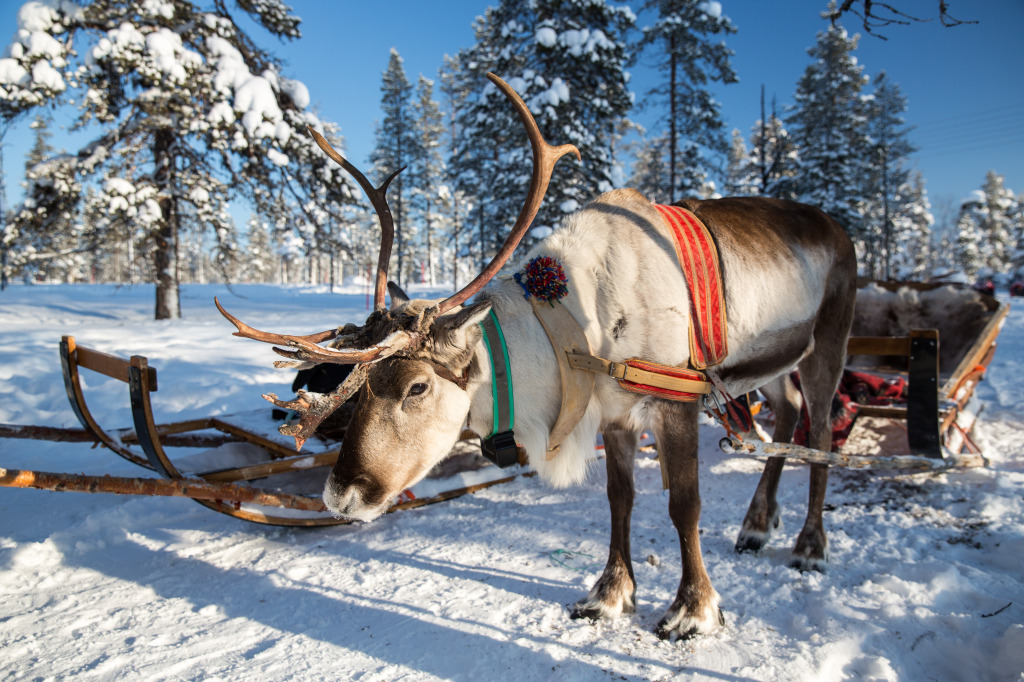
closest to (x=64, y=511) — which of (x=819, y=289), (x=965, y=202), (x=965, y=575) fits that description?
(x=819, y=289)

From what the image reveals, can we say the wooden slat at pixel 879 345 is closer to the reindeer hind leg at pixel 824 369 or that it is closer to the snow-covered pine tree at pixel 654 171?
the reindeer hind leg at pixel 824 369

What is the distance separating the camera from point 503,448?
225 centimetres

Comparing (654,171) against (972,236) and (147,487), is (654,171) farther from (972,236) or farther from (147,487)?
(972,236)

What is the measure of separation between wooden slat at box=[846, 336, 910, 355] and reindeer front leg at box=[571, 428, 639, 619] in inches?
97.2

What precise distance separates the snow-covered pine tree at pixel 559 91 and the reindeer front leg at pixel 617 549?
10.1 m

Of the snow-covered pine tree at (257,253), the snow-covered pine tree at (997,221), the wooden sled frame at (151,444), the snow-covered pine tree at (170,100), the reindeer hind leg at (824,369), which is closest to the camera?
the wooden sled frame at (151,444)

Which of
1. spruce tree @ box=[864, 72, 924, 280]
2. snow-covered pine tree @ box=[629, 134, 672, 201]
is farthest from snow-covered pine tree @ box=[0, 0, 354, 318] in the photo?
spruce tree @ box=[864, 72, 924, 280]

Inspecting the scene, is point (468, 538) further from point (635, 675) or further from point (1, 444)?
point (1, 444)

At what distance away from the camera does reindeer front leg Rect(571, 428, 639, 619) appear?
8.22 ft

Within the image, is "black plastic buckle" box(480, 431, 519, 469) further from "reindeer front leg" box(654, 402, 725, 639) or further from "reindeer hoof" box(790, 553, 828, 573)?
"reindeer hoof" box(790, 553, 828, 573)

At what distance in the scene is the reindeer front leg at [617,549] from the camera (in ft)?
8.22

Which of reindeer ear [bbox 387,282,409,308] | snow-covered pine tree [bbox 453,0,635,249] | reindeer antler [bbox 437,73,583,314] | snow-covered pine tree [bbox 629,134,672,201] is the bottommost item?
reindeer ear [bbox 387,282,409,308]

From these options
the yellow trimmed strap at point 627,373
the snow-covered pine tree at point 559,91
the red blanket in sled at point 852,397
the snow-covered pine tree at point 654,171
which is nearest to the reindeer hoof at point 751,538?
the yellow trimmed strap at point 627,373

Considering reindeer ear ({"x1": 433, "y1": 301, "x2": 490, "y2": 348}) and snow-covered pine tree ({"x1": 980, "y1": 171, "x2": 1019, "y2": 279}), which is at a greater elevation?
snow-covered pine tree ({"x1": 980, "y1": 171, "x2": 1019, "y2": 279})
